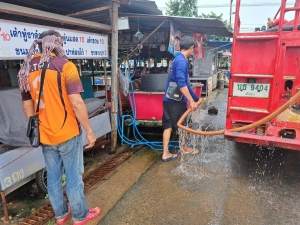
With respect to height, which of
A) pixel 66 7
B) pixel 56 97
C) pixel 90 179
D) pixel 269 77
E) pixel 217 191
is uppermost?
pixel 66 7

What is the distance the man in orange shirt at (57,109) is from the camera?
2143 millimetres

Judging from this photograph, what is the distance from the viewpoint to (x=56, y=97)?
2166mm

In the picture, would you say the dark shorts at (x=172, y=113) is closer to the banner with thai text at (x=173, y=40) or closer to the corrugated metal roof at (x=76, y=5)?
the banner with thai text at (x=173, y=40)

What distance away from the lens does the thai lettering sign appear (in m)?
2.62

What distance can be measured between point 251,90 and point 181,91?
3.46 ft

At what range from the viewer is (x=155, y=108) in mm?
4934

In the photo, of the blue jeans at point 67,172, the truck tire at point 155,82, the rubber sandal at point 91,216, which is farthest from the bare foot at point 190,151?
the blue jeans at point 67,172

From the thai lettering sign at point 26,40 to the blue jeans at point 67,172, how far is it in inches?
49.7

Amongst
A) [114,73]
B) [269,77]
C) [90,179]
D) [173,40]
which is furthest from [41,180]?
[173,40]

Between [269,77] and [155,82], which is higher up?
[269,77]

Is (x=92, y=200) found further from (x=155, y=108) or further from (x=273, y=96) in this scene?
(x=273, y=96)

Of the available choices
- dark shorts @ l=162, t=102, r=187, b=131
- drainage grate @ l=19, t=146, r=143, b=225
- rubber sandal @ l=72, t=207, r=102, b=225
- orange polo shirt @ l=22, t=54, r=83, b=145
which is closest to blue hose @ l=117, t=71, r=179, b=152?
drainage grate @ l=19, t=146, r=143, b=225

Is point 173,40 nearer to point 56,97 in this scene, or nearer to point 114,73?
point 114,73

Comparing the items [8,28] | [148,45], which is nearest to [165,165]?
[8,28]
